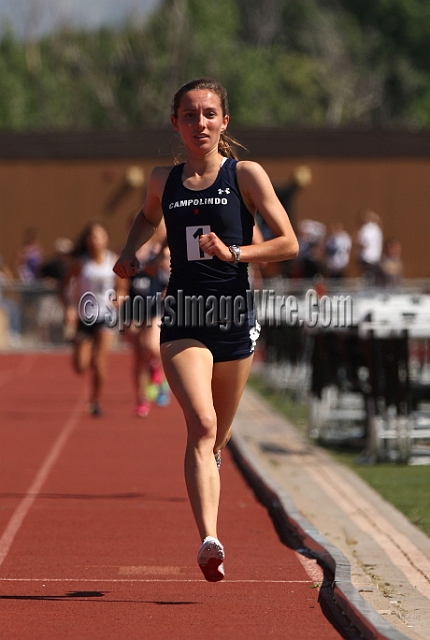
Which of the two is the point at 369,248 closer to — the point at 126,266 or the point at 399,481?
the point at 399,481

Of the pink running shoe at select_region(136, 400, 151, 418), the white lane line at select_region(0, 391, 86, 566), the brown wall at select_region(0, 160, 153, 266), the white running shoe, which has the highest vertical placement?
the brown wall at select_region(0, 160, 153, 266)

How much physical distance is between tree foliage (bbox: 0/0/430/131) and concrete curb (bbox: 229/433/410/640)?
5175cm

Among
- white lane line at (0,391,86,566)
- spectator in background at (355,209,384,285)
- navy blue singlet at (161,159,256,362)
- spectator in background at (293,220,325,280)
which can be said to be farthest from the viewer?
spectator in background at (355,209,384,285)

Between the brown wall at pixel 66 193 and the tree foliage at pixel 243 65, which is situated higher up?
the tree foliage at pixel 243 65

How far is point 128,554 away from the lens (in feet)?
22.9

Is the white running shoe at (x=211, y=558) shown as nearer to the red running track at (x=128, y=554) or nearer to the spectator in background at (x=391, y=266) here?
the red running track at (x=128, y=554)

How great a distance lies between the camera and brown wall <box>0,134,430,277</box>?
106 feet

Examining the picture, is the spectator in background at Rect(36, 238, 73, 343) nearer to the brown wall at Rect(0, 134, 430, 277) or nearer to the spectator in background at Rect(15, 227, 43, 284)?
the spectator in background at Rect(15, 227, 43, 284)

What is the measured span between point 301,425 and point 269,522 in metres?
5.80

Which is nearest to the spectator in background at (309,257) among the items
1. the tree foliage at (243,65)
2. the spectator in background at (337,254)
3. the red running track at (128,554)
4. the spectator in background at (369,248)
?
the spectator in background at (337,254)

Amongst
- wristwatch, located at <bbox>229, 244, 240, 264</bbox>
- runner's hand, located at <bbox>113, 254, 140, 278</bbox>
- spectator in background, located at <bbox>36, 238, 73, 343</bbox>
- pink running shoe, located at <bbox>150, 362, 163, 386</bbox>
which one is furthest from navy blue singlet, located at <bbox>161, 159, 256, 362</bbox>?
spectator in background, located at <bbox>36, 238, 73, 343</bbox>

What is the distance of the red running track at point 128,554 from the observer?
534 centimetres

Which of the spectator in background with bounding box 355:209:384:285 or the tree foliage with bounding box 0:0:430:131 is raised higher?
the tree foliage with bounding box 0:0:430:131

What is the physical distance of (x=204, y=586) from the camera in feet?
20.1
